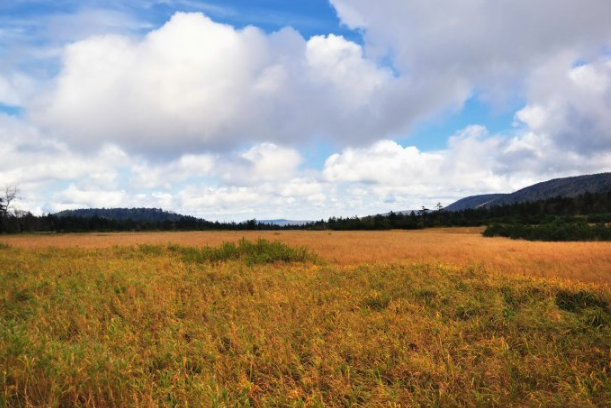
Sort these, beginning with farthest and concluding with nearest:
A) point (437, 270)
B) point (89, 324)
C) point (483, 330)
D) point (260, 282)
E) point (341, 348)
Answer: point (437, 270) → point (260, 282) → point (89, 324) → point (483, 330) → point (341, 348)

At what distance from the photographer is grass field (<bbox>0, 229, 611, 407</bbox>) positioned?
4.39 m

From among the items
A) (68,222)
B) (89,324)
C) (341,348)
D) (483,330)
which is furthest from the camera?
(68,222)

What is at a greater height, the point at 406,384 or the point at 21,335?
the point at 21,335

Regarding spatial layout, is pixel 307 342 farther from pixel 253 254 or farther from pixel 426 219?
pixel 426 219

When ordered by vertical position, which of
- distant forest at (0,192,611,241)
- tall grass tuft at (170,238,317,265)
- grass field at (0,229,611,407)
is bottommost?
grass field at (0,229,611,407)

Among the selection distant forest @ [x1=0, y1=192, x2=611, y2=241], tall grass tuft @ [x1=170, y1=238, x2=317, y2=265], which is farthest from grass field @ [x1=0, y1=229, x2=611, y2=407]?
distant forest @ [x1=0, y1=192, x2=611, y2=241]

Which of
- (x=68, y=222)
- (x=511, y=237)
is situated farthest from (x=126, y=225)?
(x=511, y=237)

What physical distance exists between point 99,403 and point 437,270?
10688 mm

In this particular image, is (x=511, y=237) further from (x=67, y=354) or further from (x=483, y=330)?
(x=67, y=354)

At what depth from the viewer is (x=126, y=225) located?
11494 cm

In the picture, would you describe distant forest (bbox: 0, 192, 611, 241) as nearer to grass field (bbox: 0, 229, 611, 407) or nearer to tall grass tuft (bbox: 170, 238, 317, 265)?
tall grass tuft (bbox: 170, 238, 317, 265)

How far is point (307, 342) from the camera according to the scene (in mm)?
5988

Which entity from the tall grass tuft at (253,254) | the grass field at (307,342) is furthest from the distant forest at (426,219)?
the grass field at (307,342)

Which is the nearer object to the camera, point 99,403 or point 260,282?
point 99,403
